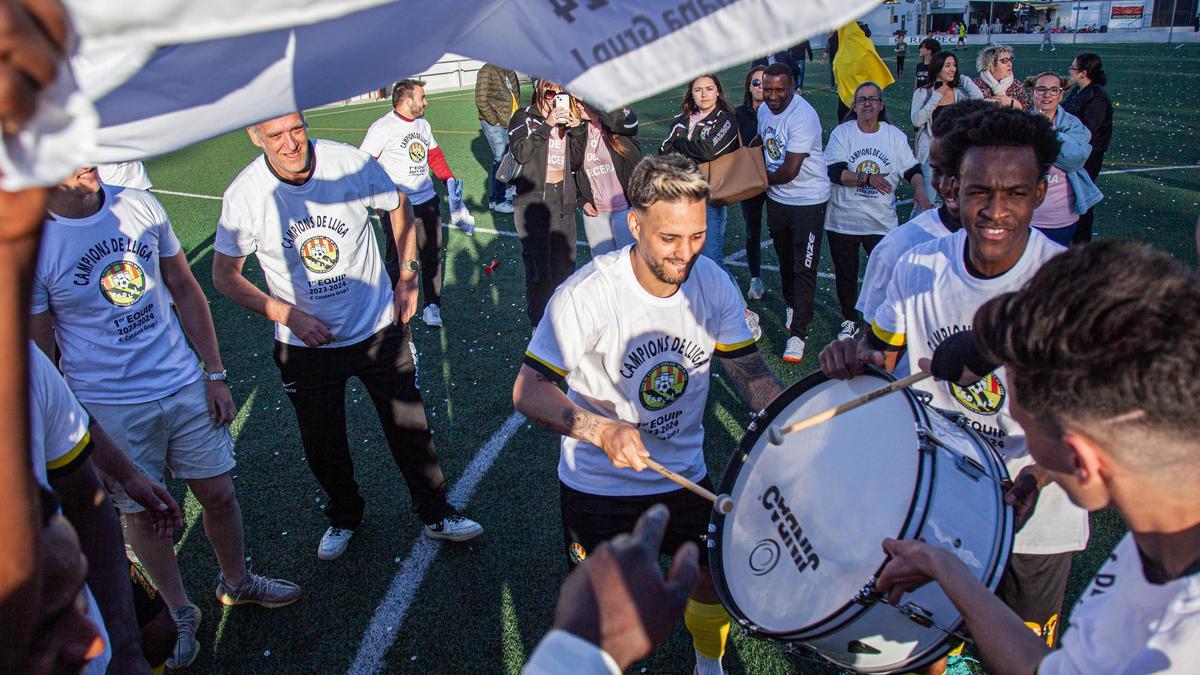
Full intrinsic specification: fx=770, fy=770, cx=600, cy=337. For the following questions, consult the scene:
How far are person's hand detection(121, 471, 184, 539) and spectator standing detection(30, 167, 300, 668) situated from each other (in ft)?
1.05

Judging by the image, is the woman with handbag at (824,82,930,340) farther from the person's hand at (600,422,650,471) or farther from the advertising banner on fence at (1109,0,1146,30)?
the advertising banner on fence at (1109,0,1146,30)

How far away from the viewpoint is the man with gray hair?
4109mm

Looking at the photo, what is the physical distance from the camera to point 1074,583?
401cm

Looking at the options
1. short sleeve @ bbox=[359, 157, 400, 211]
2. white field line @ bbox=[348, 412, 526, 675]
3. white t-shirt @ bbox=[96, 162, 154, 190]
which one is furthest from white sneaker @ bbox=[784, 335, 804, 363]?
white t-shirt @ bbox=[96, 162, 154, 190]

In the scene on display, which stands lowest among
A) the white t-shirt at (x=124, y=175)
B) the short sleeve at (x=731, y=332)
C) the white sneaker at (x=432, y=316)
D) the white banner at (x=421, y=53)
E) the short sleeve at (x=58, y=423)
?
the white sneaker at (x=432, y=316)

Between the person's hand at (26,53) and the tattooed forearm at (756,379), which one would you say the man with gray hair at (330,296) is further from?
the person's hand at (26,53)

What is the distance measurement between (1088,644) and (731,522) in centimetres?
139

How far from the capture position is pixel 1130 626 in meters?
1.52

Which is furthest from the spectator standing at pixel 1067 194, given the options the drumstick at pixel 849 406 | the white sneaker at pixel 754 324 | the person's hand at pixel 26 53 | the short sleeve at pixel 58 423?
the person's hand at pixel 26 53

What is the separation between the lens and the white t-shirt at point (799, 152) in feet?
22.8

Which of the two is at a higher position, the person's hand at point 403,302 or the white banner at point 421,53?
the white banner at point 421,53

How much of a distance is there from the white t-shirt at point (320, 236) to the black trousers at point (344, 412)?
0.11 metres

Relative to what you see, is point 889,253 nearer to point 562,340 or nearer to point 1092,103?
point 562,340

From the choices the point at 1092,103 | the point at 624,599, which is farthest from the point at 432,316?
the point at 1092,103
